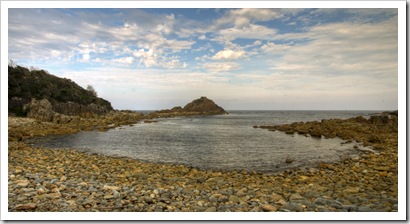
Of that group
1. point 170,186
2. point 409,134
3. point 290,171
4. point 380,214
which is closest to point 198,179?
point 170,186

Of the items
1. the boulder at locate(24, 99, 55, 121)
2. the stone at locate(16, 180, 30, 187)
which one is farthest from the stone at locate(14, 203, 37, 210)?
the boulder at locate(24, 99, 55, 121)

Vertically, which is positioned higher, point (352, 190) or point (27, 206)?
point (27, 206)

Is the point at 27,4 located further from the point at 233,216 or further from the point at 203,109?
the point at 203,109

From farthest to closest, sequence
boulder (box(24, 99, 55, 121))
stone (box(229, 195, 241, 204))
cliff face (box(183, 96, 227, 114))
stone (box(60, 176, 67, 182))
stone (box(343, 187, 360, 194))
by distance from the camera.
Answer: cliff face (box(183, 96, 227, 114)) → boulder (box(24, 99, 55, 121)) → stone (box(60, 176, 67, 182)) → stone (box(343, 187, 360, 194)) → stone (box(229, 195, 241, 204))

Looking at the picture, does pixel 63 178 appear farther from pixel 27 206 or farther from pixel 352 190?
pixel 352 190

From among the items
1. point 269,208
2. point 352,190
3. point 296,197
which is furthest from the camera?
point 352,190

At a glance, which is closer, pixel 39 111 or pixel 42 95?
pixel 39 111

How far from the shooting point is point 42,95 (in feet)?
181

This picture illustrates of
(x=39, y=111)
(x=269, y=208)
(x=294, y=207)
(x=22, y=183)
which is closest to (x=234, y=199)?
(x=269, y=208)

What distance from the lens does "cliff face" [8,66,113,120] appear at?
41125 millimetres

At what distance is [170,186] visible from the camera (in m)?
9.05

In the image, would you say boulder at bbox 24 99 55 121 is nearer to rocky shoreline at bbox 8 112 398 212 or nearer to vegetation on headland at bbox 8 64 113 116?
vegetation on headland at bbox 8 64 113 116

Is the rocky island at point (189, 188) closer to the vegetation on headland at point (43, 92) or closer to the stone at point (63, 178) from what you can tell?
the stone at point (63, 178)

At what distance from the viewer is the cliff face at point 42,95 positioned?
4112cm
